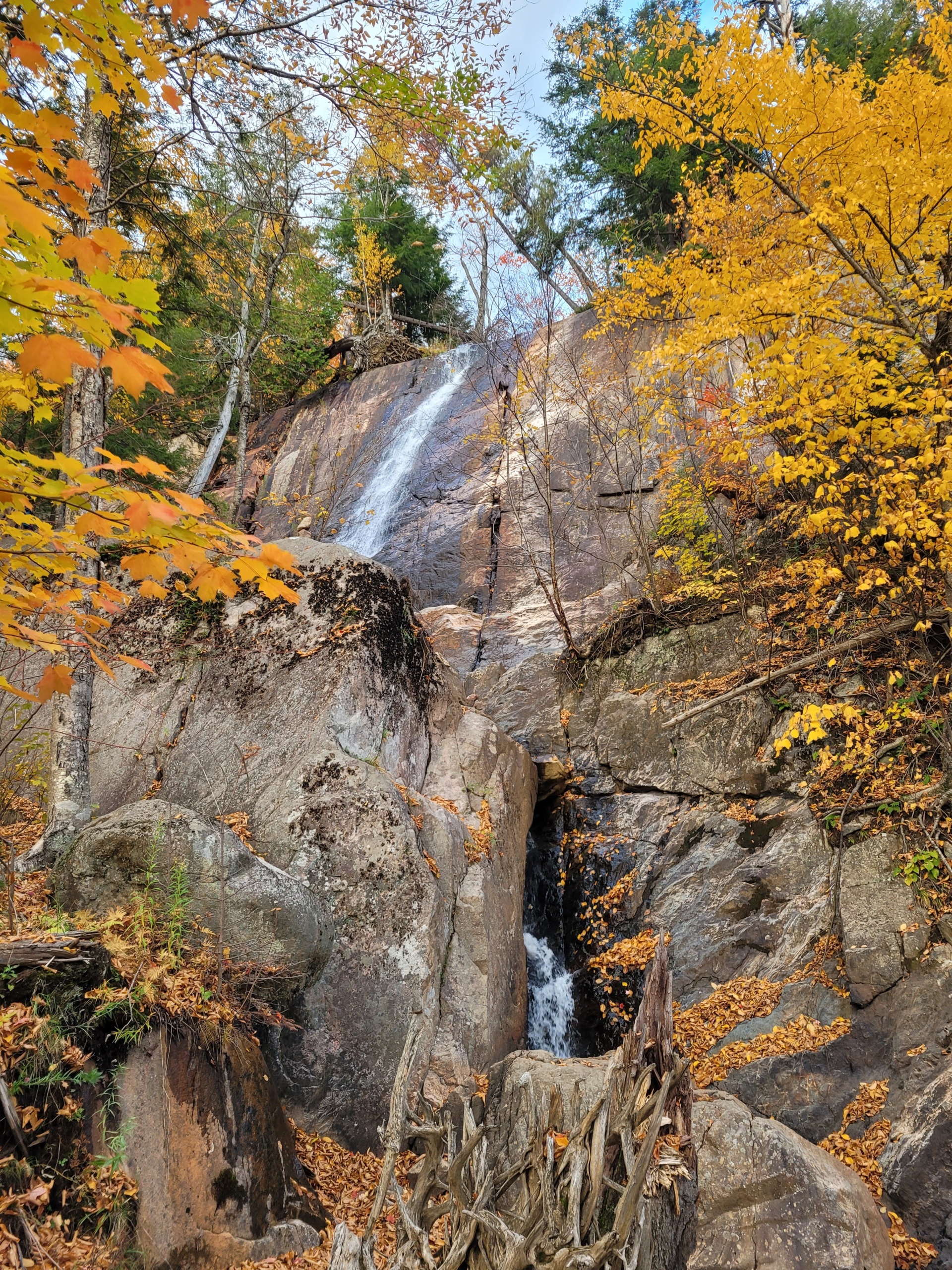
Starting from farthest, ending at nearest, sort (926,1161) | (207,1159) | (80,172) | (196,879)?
(196,879) < (926,1161) < (207,1159) < (80,172)

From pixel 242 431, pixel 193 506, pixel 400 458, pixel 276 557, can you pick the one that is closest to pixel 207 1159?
pixel 276 557

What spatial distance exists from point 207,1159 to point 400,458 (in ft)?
51.5

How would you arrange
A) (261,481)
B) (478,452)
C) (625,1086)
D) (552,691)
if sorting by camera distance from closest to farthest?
(625,1086)
(552,691)
(478,452)
(261,481)

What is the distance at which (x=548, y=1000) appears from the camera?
7422 mm

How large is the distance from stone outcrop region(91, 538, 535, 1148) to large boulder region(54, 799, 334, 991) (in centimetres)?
37

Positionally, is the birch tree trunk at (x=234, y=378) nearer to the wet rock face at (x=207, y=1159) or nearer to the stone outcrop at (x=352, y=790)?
the stone outcrop at (x=352, y=790)

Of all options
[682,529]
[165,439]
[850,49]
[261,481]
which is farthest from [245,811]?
[850,49]

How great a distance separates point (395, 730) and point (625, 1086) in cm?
415

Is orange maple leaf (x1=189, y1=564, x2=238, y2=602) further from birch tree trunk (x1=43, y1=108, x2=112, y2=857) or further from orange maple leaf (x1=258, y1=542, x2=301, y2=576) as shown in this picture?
birch tree trunk (x1=43, y1=108, x2=112, y2=857)

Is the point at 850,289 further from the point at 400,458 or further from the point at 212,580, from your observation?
the point at 400,458

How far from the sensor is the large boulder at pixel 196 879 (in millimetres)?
4441

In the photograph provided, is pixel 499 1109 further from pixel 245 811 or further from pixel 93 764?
pixel 93 764

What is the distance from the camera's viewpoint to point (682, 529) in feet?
35.6

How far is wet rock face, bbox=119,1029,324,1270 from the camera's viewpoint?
323cm
